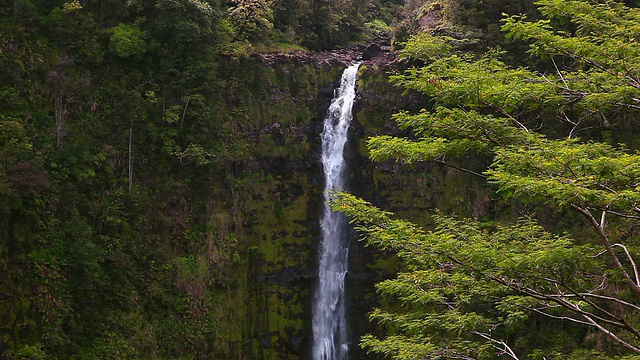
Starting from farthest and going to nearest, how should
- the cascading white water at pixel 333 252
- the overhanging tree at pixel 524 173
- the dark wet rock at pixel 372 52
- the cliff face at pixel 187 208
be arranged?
1. the dark wet rock at pixel 372 52
2. the cascading white water at pixel 333 252
3. the cliff face at pixel 187 208
4. the overhanging tree at pixel 524 173

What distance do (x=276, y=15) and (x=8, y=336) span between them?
18367mm

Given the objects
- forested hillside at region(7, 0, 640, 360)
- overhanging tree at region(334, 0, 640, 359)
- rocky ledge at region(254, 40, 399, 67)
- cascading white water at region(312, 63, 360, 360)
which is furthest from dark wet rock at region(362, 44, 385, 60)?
overhanging tree at region(334, 0, 640, 359)

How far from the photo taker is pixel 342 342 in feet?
74.4

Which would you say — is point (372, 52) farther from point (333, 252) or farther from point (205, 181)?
point (205, 181)

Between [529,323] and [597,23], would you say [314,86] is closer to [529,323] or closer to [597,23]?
[529,323]

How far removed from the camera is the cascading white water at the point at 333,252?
22.7 meters

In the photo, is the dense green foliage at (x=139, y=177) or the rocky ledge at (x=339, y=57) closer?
the dense green foliage at (x=139, y=177)

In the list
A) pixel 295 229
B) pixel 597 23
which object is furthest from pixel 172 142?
pixel 597 23

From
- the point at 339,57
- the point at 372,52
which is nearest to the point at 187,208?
the point at 339,57

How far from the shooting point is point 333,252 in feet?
77.5

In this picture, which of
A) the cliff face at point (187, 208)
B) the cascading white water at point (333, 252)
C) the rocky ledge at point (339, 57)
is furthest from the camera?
the rocky ledge at point (339, 57)

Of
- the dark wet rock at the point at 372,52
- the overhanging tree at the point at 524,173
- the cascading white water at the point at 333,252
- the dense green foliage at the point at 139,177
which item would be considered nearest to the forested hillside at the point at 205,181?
the dense green foliage at the point at 139,177

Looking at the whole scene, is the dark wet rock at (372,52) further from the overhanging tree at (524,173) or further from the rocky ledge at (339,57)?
the overhanging tree at (524,173)

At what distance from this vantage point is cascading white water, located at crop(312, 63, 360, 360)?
22.7 m
